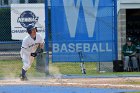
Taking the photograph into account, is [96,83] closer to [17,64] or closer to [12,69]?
[12,69]

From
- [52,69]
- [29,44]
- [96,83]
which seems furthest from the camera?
[52,69]

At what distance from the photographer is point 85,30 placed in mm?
19922

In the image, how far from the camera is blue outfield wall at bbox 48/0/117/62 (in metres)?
19.8

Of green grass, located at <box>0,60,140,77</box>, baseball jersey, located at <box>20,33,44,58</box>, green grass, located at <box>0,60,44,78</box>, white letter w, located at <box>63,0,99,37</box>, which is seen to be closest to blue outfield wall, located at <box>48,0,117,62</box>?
white letter w, located at <box>63,0,99,37</box>

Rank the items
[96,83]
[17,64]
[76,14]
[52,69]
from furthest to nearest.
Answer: [17,64]
[76,14]
[52,69]
[96,83]

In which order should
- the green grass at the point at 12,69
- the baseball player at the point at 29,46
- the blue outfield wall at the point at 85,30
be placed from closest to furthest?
1. the baseball player at the point at 29,46
2. the green grass at the point at 12,69
3. the blue outfield wall at the point at 85,30

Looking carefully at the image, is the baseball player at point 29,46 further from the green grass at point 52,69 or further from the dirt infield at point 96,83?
the green grass at point 52,69

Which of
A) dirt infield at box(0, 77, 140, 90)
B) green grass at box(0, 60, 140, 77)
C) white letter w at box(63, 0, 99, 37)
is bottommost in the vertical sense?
dirt infield at box(0, 77, 140, 90)

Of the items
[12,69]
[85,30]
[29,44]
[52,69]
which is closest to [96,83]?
[29,44]

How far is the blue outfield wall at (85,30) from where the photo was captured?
19.8 meters

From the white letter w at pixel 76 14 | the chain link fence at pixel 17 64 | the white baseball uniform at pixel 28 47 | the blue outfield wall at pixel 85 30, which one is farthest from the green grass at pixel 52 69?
the white baseball uniform at pixel 28 47

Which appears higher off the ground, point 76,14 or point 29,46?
point 76,14

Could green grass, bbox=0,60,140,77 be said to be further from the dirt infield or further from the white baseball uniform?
the dirt infield

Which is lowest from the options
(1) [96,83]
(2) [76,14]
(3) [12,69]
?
(1) [96,83]
